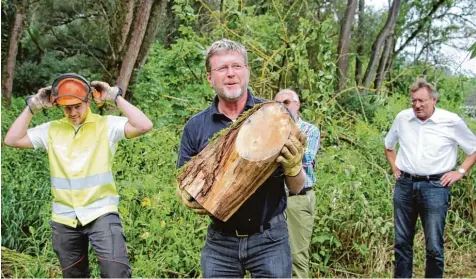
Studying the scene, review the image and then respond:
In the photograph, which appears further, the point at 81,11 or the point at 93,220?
the point at 81,11

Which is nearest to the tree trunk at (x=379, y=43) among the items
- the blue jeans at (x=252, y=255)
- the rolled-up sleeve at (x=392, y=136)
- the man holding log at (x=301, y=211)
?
the rolled-up sleeve at (x=392, y=136)

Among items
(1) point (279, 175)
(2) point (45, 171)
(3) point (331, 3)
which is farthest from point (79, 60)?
(1) point (279, 175)

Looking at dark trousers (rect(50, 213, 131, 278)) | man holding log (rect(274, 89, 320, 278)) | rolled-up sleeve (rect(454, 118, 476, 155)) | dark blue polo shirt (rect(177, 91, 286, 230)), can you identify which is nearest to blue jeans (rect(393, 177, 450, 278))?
rolled-up sleeve (rect(454, 118, 476, 155))

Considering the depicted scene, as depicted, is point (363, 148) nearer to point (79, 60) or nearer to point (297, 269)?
point (297, 269)

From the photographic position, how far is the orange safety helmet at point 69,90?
3420 millimetres

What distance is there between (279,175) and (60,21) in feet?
62.3

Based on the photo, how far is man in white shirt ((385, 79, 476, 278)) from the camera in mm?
4875

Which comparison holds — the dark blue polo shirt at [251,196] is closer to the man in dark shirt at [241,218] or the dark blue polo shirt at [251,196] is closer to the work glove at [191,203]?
the man in dark shirt at [241,218]

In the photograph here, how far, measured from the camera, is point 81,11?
19.3 meters

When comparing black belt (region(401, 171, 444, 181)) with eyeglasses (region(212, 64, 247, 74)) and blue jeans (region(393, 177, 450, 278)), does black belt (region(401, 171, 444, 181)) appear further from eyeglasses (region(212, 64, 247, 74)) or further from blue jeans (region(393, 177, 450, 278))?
eyeglasses (region(212, 64, 247, 74))

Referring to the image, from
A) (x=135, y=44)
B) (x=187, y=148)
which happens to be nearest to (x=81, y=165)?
(x=187, y=148)

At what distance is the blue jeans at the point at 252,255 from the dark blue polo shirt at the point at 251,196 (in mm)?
64

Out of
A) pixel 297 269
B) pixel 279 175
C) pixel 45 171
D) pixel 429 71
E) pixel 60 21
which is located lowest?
pixel 297 269

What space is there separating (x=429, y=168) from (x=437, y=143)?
0.74 ft
